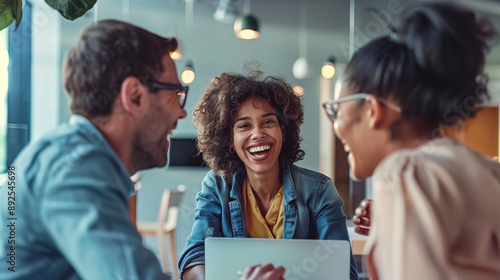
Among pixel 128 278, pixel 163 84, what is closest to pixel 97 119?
pixel 163 84

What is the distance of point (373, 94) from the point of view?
2.06 feet

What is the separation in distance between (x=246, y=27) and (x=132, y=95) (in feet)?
3.62

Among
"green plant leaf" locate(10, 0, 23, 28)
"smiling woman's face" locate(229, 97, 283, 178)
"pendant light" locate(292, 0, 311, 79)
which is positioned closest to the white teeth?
"smiling woman's face" locate(229, 97, 283, 178)

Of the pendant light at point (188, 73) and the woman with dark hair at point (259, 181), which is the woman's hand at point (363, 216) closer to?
the woman with dark hair at point (259, 181)

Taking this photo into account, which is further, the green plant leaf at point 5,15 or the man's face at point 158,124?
the green plant leaf at point 5,15

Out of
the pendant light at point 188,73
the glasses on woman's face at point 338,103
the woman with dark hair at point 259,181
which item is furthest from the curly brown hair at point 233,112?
the glasses on woman's face at point 338,103

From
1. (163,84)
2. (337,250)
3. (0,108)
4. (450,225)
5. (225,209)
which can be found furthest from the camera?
(225,209)

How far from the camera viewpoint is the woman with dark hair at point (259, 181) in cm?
109

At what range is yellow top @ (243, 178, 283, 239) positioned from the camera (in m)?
1.13

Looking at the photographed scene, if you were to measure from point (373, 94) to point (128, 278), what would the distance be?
0.46 metres

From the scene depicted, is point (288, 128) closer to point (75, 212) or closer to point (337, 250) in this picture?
point (337, 250)

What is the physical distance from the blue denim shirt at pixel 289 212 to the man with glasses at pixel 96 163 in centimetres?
44

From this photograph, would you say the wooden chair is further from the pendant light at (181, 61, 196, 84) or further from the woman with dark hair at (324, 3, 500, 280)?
the woman with dark hair at (324, 3, 500, 280)

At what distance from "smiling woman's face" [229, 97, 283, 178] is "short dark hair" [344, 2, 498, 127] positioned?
49 cm
